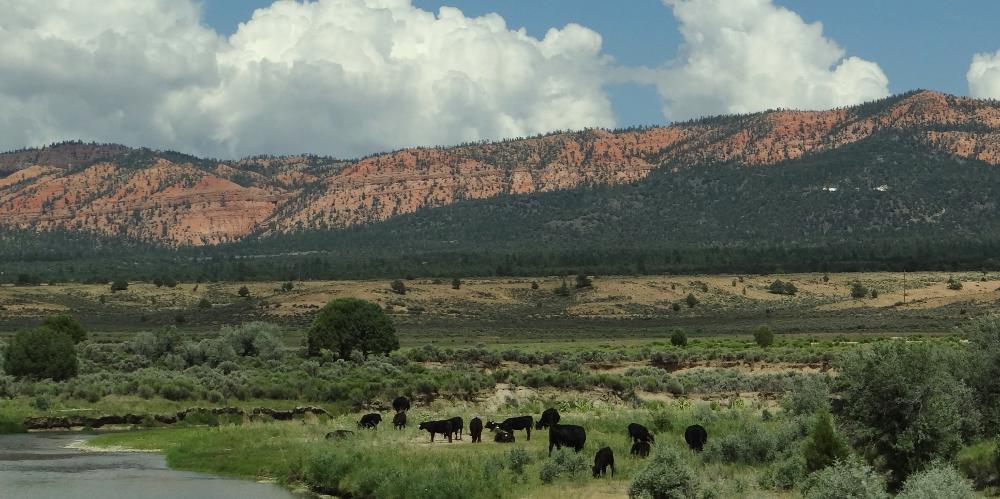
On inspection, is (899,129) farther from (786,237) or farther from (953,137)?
(786,237)

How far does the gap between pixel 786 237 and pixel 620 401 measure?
117 m

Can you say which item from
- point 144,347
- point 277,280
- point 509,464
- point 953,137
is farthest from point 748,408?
point 953,137

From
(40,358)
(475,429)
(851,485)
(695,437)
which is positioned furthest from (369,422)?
(40,358)

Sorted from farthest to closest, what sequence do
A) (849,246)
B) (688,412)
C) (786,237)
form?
(786,237)
(849,246)
(688,412)

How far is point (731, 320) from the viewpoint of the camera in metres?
99.8

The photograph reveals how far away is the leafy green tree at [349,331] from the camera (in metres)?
61.5

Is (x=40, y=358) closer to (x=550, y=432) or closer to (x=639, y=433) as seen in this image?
(x=550, y=432)

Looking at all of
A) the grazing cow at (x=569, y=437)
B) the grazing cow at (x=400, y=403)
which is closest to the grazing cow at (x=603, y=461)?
the grazing cow at (x=569, y=437)

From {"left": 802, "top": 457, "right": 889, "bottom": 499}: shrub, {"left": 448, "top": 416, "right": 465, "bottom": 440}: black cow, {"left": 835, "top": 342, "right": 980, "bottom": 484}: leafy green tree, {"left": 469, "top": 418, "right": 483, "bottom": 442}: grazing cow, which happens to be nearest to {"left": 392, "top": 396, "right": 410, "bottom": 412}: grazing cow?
{"left": 448, "top": 416, "right": 465, "bottom": 440}: black cow

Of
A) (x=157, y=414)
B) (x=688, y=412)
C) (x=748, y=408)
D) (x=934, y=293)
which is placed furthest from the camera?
(x=934, y=293)

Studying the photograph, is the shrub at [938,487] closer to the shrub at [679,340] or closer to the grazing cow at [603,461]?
the grazing cow at [603,461]

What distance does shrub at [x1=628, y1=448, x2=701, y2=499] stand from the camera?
21.4 metres

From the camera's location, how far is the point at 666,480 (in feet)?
70.3

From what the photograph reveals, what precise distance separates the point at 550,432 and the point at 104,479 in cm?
1138
